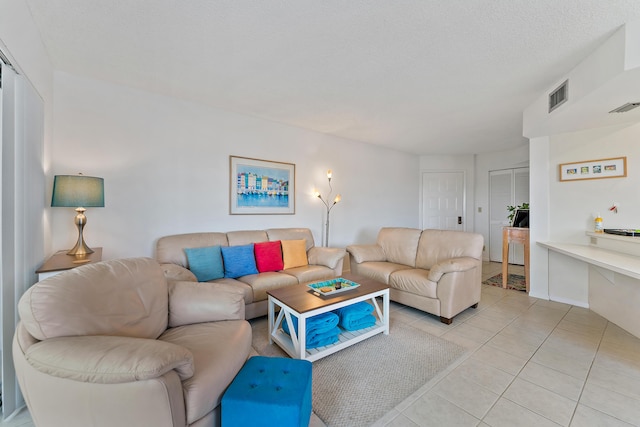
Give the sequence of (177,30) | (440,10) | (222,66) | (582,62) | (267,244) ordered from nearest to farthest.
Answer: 1. (440,10)
2. (177,30)
3. (582,62)
4. (222,66)
5. (267,244)

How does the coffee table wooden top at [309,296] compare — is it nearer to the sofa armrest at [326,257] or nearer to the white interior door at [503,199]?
the sofa armrest at [326,257]

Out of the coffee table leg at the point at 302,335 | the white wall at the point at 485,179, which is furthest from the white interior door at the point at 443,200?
the coffee table leg at the point at 302,335

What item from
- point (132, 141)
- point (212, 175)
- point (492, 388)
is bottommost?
point (492, 388)

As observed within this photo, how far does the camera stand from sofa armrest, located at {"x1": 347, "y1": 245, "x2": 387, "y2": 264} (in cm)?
353

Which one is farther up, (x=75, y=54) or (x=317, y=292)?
(x=75, y=54)

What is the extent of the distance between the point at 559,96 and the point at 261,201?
3.47 m

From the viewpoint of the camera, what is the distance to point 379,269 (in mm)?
3201

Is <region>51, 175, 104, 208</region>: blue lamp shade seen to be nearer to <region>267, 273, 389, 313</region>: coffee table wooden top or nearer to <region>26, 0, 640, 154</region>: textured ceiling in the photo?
<region>26, 0, 640, 154</region>: textured ceiling

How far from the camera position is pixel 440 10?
1.60m

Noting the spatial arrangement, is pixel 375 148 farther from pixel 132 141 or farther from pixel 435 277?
pixel 132 141

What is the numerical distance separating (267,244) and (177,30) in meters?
2.20

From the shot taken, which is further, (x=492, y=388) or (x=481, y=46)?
(x=481, y=46)

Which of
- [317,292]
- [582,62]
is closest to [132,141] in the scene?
[317,292]

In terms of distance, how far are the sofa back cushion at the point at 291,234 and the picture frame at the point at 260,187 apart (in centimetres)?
33
